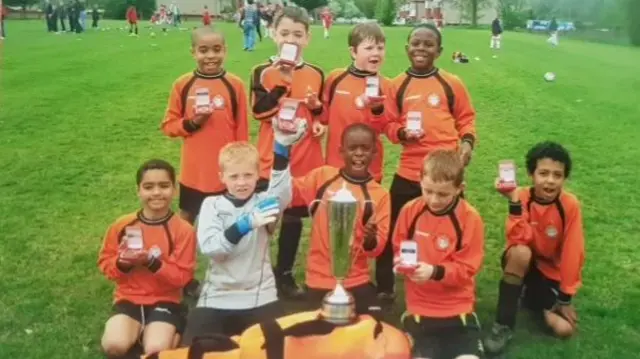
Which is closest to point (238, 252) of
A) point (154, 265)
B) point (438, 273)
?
point (154, 265)

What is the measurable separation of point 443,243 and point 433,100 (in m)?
1.22

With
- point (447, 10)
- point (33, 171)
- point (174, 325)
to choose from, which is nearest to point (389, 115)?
point (174, 325)

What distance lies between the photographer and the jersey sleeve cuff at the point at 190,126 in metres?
5.89

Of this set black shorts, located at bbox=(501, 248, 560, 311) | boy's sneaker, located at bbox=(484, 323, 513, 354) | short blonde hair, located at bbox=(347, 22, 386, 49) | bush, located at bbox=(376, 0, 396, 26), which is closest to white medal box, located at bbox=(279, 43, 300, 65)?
short blonde hair, located at bbox=(347, 22, 386, 49)

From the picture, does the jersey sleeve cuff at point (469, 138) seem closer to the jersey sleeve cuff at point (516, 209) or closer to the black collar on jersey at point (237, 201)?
the jersey sleeve cuff at point (516, 209)

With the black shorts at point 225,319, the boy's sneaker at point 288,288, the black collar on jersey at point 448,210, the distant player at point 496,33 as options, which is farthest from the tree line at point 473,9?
the black shorts at point 225,319

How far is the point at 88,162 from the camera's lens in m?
11.5

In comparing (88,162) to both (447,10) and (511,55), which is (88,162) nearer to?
(511,55)

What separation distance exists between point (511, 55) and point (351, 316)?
29660mm

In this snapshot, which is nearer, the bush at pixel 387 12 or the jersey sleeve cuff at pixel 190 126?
the jersey sleeve cuff at pixel 190 126

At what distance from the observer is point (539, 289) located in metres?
5.90

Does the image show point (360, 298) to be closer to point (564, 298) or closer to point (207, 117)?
point (564, 298)

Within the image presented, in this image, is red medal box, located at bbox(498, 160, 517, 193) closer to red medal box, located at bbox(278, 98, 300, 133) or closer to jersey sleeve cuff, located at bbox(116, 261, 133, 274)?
red medal box, located at bbox(278, 98, 300, 133)

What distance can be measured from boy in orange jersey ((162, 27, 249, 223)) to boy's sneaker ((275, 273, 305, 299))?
0.82 meters
